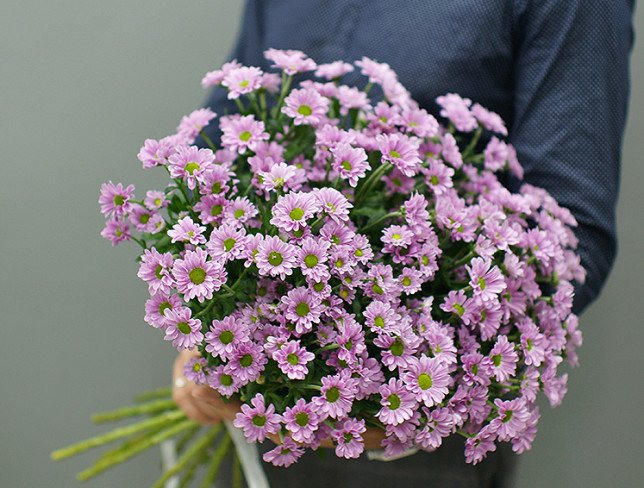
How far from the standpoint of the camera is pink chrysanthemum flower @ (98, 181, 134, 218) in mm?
650

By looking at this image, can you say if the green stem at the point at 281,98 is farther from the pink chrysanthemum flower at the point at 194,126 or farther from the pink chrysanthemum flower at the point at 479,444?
the pink chrysanthemum flower at the point at 479,444

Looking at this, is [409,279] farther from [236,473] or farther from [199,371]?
[236,473]

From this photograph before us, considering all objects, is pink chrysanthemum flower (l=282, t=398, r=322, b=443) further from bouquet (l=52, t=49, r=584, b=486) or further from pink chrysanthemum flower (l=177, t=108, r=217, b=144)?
pink chrysanthemum flower (l=177, t=108, r=217, b=144)

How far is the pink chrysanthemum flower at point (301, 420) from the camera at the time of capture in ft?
1.96

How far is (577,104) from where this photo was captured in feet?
2.88

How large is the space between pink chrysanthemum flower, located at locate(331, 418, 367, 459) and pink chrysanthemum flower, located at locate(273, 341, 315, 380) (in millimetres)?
60

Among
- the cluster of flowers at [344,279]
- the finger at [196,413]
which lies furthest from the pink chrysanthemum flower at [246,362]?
the finger at [196,413]

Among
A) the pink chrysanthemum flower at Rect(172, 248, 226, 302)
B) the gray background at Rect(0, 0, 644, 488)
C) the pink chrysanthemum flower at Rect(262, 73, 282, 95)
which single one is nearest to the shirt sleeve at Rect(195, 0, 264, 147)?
the gray background at Rect(0, 0, 644, 488)

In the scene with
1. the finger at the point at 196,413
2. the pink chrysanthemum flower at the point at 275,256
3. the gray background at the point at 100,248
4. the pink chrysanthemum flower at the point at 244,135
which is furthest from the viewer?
the gray background at the point at 100,248

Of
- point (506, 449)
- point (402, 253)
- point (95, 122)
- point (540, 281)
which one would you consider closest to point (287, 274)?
point (402, 253)

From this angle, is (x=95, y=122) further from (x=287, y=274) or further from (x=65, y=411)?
(x=287, y=274)

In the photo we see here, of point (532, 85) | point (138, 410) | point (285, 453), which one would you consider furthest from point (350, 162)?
point (138, 410)

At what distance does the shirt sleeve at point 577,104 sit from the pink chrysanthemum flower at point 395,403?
0.38m

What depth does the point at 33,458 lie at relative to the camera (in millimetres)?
1466
